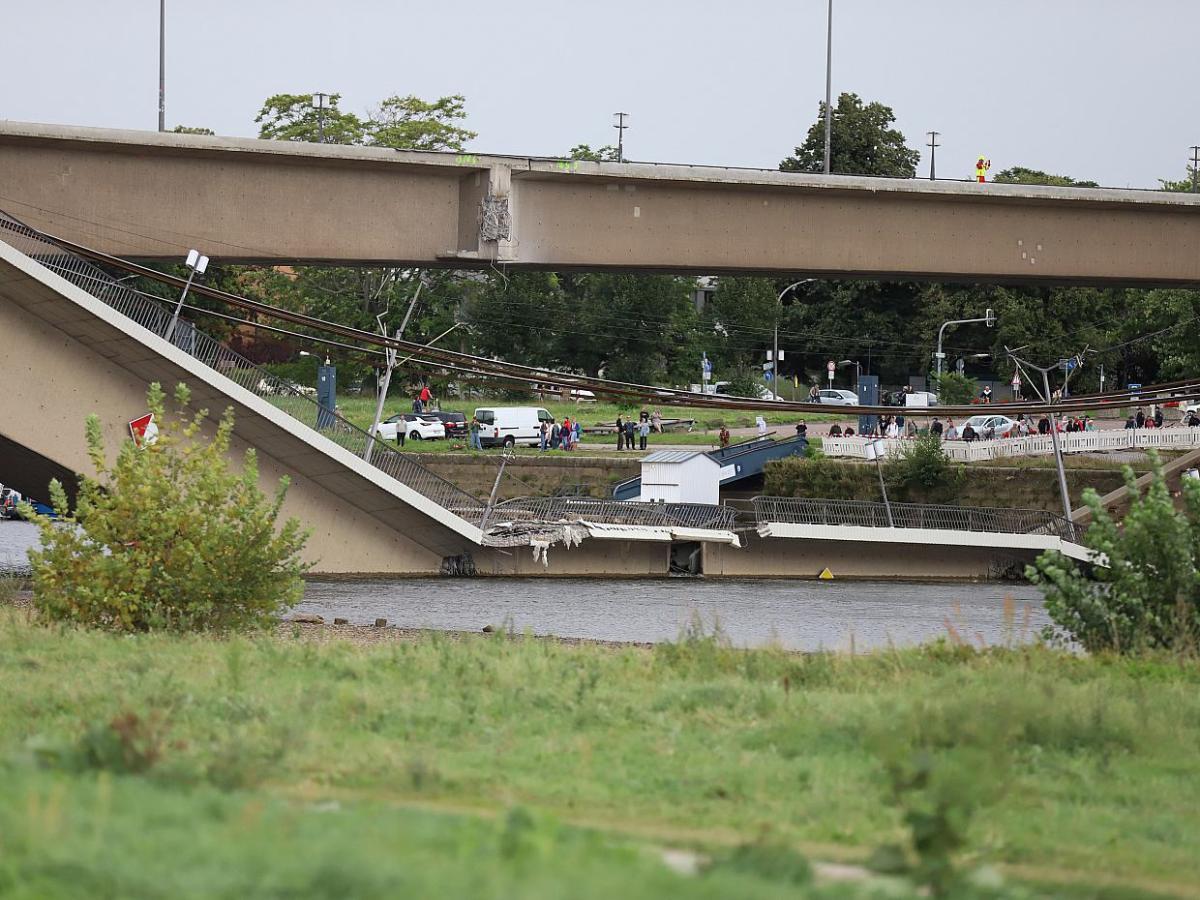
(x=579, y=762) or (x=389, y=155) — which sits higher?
(x=389, y=155)

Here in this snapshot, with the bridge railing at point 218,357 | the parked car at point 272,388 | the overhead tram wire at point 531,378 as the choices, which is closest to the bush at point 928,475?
the overhead tram wire at point 531,378

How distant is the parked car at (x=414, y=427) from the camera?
69562 mm

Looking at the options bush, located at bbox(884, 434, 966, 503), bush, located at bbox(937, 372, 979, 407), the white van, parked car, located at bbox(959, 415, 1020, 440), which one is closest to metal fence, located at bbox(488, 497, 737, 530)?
bush, located at bbox(884, 434, 966, 503)

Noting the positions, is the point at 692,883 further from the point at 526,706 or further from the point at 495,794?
the point at 526,706

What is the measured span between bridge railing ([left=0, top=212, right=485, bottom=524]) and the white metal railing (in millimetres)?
25416

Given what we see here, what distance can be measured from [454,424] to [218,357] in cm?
3790

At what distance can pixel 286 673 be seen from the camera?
14.1 m

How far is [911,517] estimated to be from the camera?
158ft

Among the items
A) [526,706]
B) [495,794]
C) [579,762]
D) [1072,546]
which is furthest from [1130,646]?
[1072,546]

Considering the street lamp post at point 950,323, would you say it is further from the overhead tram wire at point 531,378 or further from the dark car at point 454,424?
the overhead tram wire at point 531,378

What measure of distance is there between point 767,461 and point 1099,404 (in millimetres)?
18444

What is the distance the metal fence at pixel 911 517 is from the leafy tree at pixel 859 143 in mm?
52750

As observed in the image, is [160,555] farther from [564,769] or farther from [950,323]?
[950,323]

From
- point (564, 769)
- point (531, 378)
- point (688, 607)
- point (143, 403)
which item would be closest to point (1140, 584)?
point (564, 769)
